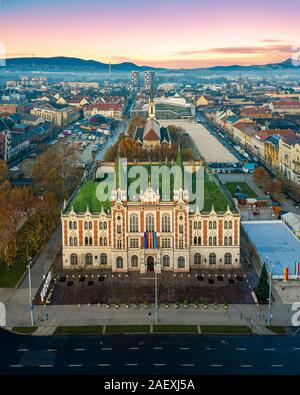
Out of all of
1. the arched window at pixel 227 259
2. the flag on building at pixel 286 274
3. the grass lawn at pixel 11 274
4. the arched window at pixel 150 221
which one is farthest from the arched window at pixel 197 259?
the grass lawn at pixel 11 274

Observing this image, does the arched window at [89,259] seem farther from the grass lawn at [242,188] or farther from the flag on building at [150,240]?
the grass lawn at [242,188]

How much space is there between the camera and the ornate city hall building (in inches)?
1515

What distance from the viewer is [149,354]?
86.4 ft

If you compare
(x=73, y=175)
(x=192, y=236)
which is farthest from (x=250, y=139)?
(x=192, y=236)

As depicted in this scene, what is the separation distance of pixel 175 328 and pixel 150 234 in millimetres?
10333

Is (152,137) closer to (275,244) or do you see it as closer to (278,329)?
(275,244)

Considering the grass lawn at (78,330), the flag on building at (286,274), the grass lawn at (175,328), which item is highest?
the flag on building at (286,274)

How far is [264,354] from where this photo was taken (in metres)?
26.2

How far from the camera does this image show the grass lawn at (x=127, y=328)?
29.3 meters

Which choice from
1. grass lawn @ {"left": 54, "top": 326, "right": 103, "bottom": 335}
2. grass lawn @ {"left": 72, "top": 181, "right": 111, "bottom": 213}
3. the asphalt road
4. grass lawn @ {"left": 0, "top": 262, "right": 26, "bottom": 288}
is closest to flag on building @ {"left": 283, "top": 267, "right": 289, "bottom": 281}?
the asphalt road

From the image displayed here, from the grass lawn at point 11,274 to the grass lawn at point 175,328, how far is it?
12.3 meters

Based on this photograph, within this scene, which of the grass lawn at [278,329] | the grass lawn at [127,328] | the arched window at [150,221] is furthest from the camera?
the arched window at [150,221]

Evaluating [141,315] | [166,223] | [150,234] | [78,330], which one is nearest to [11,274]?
[78,330]

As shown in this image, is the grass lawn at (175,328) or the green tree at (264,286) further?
the green tree at (264,286)
